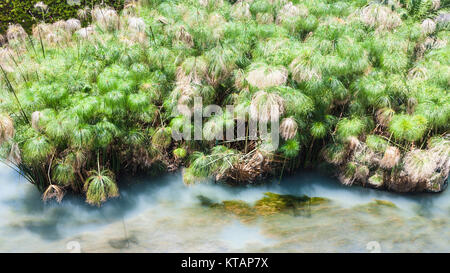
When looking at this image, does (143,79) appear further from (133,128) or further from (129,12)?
(129,12)

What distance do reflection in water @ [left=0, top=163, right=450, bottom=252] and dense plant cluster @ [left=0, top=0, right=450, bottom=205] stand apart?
0.27 meters

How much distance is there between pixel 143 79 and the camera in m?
5.73

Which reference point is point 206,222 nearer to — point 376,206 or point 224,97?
point 224,97

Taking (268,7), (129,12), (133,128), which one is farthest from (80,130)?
(268,7)

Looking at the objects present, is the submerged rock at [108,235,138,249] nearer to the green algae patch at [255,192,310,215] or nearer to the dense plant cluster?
the dense plant cluster

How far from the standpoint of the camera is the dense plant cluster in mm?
5031

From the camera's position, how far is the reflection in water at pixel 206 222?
4.71 meters

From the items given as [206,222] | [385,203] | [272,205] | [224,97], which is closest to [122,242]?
[206,222]

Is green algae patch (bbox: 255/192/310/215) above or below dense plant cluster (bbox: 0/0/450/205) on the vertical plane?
below

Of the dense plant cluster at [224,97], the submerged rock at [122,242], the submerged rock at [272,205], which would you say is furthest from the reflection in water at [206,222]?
the dense plant cluster at [224,97]

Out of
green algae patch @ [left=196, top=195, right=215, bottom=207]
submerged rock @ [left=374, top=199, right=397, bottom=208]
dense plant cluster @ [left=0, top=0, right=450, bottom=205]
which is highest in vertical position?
dense plant cluster @ [left=0, top=0, right=450, bottom=205]

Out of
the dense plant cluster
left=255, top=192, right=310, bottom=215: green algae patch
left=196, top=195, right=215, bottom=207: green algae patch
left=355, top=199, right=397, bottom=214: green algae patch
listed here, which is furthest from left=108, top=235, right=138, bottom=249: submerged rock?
left=355, top=199, right=397, bottom=214: green algae patch

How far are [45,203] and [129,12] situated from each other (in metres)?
3.98

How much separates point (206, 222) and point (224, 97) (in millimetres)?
2171
